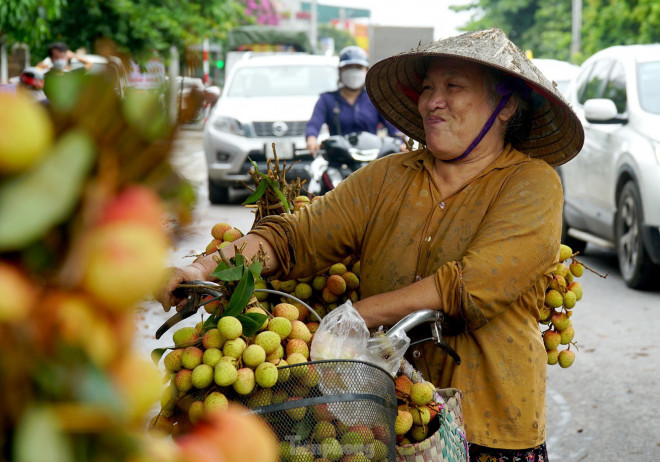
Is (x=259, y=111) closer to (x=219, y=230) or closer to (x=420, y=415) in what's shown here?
(x=219, y=230)

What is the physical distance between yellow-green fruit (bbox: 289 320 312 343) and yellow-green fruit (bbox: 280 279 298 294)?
61 cm

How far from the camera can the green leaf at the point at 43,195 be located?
59cm

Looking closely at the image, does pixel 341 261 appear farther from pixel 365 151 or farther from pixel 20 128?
pixel 365 151

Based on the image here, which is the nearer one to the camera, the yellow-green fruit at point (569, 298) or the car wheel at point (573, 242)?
the yellow-green fruit at point (569, 298)

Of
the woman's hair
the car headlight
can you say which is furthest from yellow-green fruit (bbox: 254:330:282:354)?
the car headlight

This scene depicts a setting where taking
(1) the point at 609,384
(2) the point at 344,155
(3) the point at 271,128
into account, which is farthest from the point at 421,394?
(3) the point at 271,128

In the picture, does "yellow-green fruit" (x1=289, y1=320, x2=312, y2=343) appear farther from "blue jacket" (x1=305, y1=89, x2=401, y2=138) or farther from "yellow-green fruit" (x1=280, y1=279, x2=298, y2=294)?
"blue jacket" (x1=305, y1=89, x2=401, y2=138)

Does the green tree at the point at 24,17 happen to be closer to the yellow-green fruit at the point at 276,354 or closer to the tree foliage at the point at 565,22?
the yellow-green fruit at the point at 276,354

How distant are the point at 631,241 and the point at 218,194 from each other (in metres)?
5.75

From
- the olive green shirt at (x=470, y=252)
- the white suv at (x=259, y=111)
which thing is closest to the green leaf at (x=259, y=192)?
the olive green shirt at (x=470, y=252)

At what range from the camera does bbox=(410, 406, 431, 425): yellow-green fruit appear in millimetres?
1835

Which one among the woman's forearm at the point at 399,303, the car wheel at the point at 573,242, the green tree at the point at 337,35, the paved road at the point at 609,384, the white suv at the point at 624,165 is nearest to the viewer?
the woman's forearm at the point at 399,303

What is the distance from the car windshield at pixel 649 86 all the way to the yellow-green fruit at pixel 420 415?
5.28 m

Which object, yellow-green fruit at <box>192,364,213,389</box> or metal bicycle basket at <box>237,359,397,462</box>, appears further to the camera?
yellow-green fruit at <box>192,364,213,389</box>
